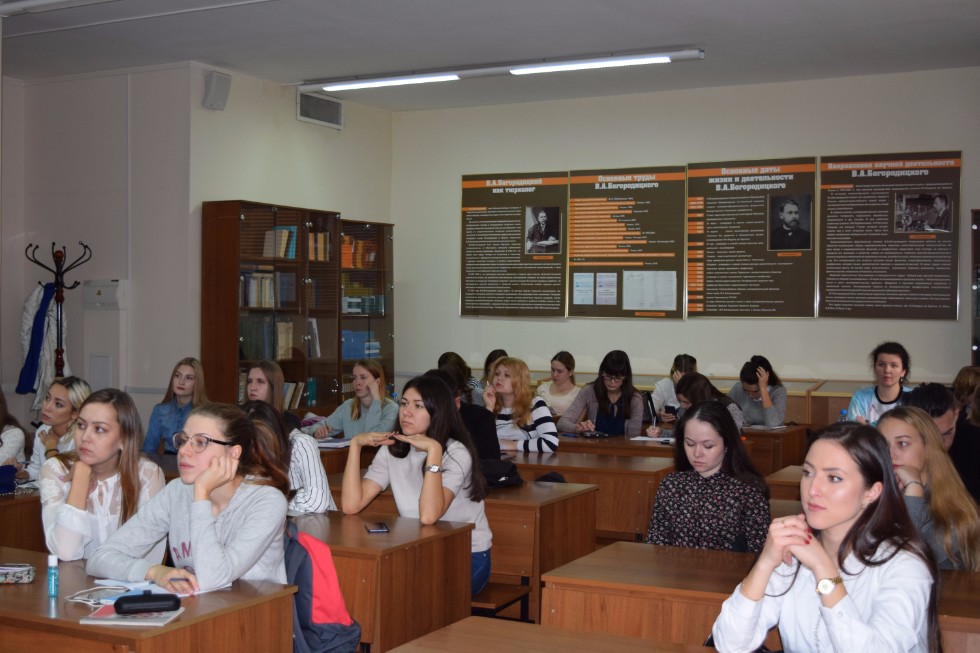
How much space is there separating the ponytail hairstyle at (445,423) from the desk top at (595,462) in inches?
64.5

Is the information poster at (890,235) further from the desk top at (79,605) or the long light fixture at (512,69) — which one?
the desk top at (79,605)

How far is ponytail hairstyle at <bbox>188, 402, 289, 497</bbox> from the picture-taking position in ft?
10.8

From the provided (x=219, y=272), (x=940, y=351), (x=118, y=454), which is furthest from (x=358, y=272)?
(x=118, y=454)

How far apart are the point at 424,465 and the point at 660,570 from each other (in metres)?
1.24

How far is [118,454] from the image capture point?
12.5ft

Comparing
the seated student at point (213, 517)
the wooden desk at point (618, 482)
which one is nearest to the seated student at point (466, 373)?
the wooden desk at point (618, 482)

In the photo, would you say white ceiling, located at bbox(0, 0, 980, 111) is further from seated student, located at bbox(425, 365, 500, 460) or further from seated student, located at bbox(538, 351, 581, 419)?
seated student, located at bbox(425, 365, 500, 460)

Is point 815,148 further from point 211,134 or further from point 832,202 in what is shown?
point 211,134

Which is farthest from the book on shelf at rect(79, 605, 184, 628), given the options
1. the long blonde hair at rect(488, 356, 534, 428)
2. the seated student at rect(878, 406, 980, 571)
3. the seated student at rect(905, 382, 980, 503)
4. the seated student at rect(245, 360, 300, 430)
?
the long blonde hair at rect(488, 356, 534, 428)

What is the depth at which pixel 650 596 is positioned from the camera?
325 centimetres

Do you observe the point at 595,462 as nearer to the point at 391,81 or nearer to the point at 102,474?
the point at 102,474

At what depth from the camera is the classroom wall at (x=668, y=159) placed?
865cm

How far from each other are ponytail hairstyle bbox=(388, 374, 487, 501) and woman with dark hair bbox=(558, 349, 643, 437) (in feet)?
11.1

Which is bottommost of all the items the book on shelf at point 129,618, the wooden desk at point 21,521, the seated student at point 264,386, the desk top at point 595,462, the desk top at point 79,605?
the wooden desk at point 21,521
